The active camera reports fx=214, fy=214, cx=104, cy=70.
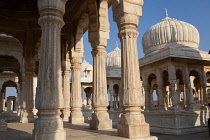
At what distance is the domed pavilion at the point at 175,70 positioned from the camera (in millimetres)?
16219

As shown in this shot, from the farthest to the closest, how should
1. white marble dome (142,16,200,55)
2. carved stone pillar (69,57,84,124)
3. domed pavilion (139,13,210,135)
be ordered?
white marble dome (142,16,200,55) → domed pavilion (139,13,210,135) → carved stone pillar (69,57,84,124)

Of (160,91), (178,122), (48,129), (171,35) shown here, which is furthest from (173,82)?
(48,129)

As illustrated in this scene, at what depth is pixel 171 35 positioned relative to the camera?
80.6 feet

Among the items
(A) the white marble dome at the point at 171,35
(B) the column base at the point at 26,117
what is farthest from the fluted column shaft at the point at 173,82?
(B) the column base at the point at 26,117

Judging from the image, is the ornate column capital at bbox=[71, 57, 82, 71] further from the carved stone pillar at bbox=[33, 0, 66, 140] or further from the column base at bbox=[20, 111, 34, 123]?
the carved stone pillar at bbox=[33, 0, 66, 140]

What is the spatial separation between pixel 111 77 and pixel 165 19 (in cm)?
994

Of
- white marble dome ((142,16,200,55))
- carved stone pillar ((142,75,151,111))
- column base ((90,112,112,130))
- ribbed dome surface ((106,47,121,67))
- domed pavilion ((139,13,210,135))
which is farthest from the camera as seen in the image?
ribbed dome surface ((106,47,121,67))

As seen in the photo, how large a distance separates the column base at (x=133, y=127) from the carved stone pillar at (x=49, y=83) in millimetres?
1667

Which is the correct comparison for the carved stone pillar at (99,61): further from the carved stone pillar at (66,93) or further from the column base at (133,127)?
the carved stone pillar at (66,93)

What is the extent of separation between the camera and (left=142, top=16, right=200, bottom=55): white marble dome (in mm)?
24297

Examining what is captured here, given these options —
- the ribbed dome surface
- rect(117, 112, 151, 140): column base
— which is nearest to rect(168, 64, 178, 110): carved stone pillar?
rect(117, 112, 151, 140): column base

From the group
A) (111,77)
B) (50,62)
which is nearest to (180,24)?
(111,77)

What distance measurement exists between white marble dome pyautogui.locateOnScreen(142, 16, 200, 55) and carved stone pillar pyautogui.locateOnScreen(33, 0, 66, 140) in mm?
20323

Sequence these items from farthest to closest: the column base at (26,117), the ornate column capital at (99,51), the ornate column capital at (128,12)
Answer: the column base at (26,117) < the ornate column capital at (99,51) < the ornate column capital at (128,12)
